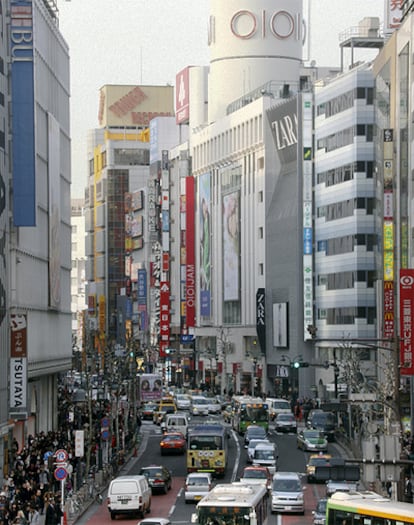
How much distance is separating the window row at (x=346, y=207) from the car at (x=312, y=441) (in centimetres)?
3821

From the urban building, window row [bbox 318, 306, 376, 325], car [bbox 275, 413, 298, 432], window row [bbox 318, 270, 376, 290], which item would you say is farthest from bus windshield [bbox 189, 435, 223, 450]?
window row [bbox 318, 270, 376, 290]

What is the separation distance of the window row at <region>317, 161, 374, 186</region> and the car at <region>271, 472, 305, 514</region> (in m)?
64.8

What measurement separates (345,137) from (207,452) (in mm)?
56355

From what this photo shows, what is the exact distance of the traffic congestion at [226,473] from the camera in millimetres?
44562

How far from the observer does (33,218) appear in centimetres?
7600

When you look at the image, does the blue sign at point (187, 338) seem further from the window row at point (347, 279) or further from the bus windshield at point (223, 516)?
the bus windshield at point (223, 516)

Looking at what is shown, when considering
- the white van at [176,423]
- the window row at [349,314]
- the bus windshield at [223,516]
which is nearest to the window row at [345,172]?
the window row at [349,314]

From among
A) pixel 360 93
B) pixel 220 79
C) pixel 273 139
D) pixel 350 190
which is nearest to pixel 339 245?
pixel 350 190

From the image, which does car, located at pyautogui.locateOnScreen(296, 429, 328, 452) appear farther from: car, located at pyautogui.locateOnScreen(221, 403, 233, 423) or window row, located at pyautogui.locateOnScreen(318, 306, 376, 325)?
window row, located at pyautogui.locateOnScreen(318, 306, 376, 325)

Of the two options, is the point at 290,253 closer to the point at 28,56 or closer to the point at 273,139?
the point at 273,139

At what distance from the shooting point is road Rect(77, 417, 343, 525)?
57344 mm

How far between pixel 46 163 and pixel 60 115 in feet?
36.4

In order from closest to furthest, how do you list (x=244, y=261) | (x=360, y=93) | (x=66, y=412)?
(x=66, y=412), (x=360, y=93), (x=244, y=261)

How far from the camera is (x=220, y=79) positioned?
171750 millimetres
